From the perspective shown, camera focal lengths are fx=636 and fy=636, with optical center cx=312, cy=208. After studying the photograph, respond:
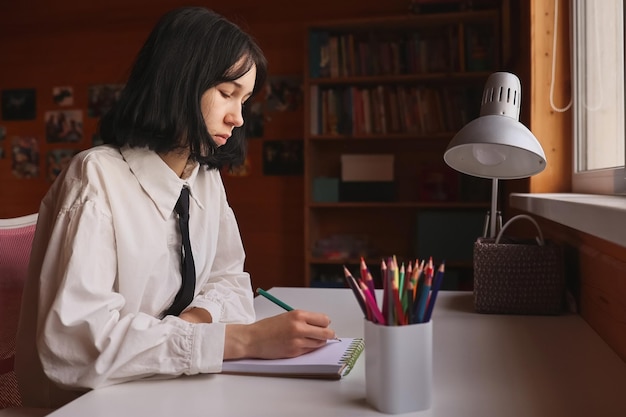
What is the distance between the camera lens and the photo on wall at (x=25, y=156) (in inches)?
173

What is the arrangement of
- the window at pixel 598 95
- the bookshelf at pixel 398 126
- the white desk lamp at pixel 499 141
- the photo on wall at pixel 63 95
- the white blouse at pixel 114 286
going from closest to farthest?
the white blouse at pixel 114 286, the white desk lamp at pixel 499 141, the window at pixel 598 95, the bookshelf at pixel 398 126, the photo on wall at pixel 63 95

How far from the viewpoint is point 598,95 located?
5.80ft

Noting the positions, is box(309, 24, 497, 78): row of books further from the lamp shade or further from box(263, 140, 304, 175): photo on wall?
the lamp shade

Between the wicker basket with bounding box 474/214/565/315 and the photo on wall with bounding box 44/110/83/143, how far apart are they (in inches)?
142

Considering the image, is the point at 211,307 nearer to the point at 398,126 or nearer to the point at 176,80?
the point at 176,80

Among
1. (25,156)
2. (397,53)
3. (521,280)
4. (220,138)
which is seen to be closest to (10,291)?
(220,138)

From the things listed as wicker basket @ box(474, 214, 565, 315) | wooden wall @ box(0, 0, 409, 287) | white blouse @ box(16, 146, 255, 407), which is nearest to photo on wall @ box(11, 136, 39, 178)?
wooden wall @ box(0, 0, 409, 287)

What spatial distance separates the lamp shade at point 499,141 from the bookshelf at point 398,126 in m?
2.23

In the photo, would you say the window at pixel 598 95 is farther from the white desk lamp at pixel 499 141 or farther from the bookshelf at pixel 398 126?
the bookshelf at pixel 398 126

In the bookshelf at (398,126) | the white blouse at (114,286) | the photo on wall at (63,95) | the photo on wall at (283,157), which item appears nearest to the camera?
the white blouse at (114,286)

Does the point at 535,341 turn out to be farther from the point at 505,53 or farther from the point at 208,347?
the point at 505,53

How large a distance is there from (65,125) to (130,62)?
2.08ft

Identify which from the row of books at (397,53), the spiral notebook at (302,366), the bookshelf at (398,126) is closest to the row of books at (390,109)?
the bookshelf at (398,126)

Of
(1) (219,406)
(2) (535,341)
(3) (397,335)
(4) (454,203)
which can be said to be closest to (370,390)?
(3) (397,335)
